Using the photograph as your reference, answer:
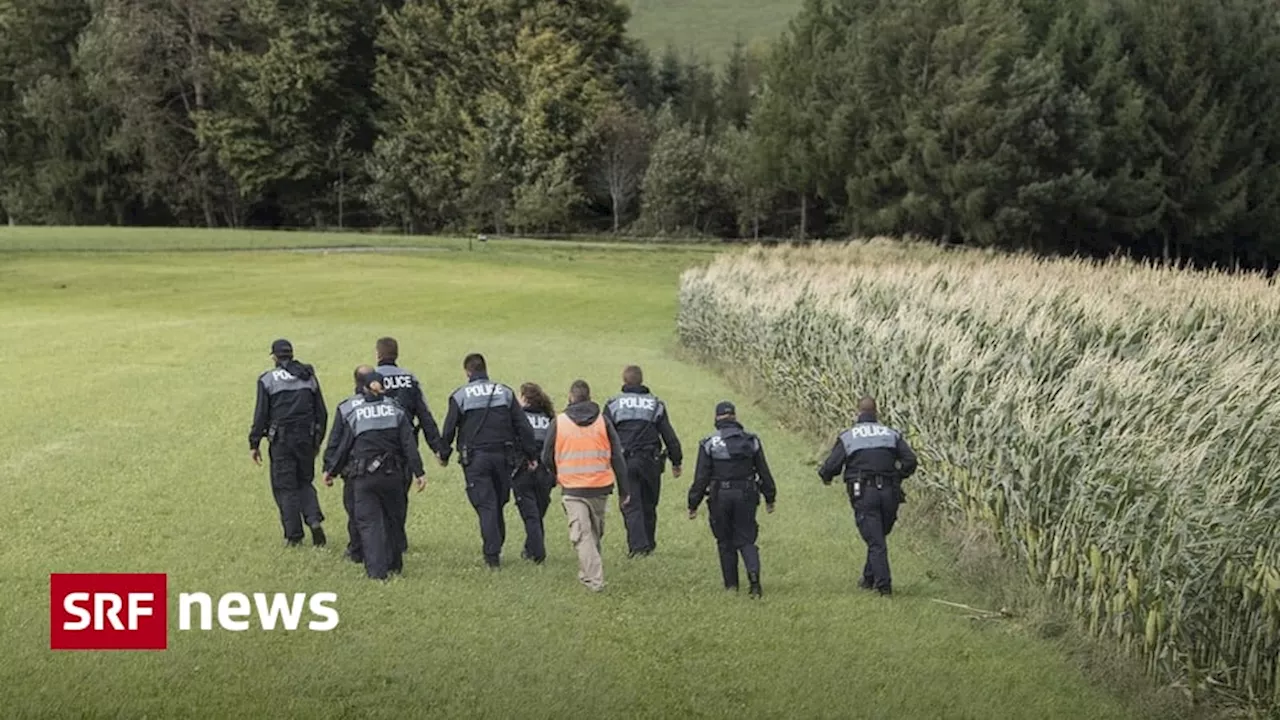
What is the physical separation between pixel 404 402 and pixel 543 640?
4.24 meters

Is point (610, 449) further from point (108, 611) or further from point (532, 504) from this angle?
point (108, 611)

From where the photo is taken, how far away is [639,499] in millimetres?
13336

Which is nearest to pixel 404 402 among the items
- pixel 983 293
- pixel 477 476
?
pixel 477 476

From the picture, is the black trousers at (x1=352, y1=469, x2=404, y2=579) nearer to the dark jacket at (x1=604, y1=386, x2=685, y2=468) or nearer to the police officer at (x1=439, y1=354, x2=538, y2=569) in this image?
the police officer at (x1=439, y1=354, x2=538, y2=569)

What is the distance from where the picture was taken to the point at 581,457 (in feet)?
39.3

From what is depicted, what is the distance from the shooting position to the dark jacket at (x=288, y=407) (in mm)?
12945

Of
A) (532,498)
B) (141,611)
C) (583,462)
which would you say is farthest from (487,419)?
(141,611)

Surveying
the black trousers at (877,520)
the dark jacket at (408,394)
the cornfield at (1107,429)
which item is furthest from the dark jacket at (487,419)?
the cornfield at (1107,429)

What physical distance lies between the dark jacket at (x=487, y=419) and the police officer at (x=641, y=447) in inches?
44.4

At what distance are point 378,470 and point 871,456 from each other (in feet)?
15.3

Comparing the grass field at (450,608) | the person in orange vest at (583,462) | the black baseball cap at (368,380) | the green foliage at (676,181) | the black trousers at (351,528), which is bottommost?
the grass field at (450,608)

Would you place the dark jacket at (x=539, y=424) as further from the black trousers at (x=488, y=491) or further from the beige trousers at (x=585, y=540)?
the beige trousers at (x=585, y=540)

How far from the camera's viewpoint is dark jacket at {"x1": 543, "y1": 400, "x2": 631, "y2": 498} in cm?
1198

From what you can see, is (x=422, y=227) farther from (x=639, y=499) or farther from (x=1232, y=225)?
(x=639, y=499)
